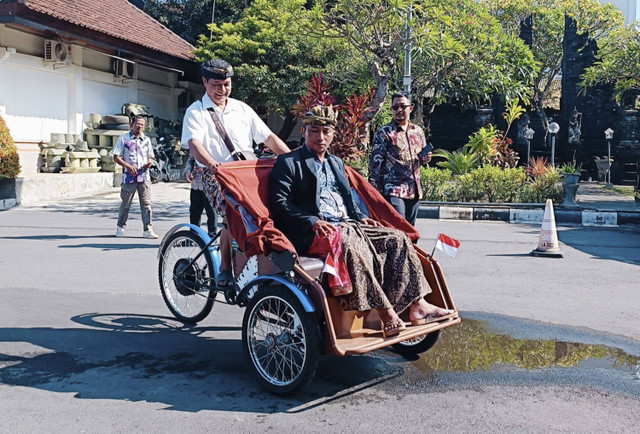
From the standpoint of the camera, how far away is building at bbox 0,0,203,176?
1759 centimetres

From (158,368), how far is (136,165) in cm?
617

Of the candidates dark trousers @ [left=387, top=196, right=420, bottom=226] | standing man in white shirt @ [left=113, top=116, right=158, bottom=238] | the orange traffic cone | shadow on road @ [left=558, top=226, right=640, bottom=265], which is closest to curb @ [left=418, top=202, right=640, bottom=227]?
shadow on road @ [left=558, top=226, right=640, bottom=265]

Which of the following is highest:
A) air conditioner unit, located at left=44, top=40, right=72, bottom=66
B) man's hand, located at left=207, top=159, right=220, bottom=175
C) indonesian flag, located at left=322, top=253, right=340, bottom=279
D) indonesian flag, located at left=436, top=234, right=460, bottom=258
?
air conditioner unit, located at left=44, top=40, right=72, bottom=66

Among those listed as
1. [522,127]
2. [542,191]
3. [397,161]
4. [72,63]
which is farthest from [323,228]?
[522,127]

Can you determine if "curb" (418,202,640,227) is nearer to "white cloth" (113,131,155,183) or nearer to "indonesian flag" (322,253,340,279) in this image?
"white cloth" (113,131,155,183)

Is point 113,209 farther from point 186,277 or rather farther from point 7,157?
point 186,277

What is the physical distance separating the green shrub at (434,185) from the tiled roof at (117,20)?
10005 millimetres

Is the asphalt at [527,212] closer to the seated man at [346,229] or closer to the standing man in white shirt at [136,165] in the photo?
the standing man in white shirt at [136,165]

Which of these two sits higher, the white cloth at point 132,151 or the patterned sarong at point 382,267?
the white cloth at point 132,151

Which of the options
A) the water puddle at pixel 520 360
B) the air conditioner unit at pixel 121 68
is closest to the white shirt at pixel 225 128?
the water puddle at pixel 520 360

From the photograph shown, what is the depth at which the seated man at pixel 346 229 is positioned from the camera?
4.14m

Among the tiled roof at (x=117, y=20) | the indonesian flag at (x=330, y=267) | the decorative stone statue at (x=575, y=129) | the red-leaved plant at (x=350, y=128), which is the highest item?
the tiled roof at (x=117, y=20)

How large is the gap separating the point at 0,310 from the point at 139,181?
448 cm

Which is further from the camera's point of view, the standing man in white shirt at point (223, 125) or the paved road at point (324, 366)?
the standing man in white shirt at point (223, 125)
